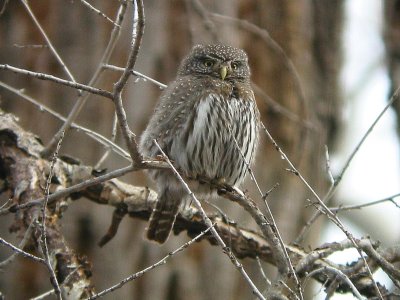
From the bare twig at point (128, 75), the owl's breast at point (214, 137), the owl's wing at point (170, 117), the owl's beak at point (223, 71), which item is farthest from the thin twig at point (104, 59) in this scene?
the owl's beak at point (223, 71)

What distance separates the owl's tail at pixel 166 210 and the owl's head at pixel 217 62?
98 centimetres

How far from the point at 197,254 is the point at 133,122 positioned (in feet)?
4.49

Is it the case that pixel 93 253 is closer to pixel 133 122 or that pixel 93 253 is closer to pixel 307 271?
pixel 133 122

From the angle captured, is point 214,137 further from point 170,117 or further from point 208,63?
point 208,63

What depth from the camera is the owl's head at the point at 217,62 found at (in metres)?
6.79

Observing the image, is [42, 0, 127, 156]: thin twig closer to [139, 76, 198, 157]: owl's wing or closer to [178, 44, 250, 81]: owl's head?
[139, 76, 198, 157]: owl's wing

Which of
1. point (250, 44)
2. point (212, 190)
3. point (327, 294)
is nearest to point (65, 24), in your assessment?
point (250, 44)

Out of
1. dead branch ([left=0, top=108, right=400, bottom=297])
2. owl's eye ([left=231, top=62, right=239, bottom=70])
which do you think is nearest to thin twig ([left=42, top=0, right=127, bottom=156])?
dead branch ([left=0, top=108, right=400, bottom=297])

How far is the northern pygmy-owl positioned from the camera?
636 centimetres

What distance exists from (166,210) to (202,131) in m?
0.74

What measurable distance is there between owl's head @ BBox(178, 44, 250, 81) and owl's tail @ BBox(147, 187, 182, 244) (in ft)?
3.21

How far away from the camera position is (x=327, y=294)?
4418mm

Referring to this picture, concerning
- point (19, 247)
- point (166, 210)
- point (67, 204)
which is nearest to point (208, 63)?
point (166, 210)

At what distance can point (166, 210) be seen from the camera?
6.66 meters
